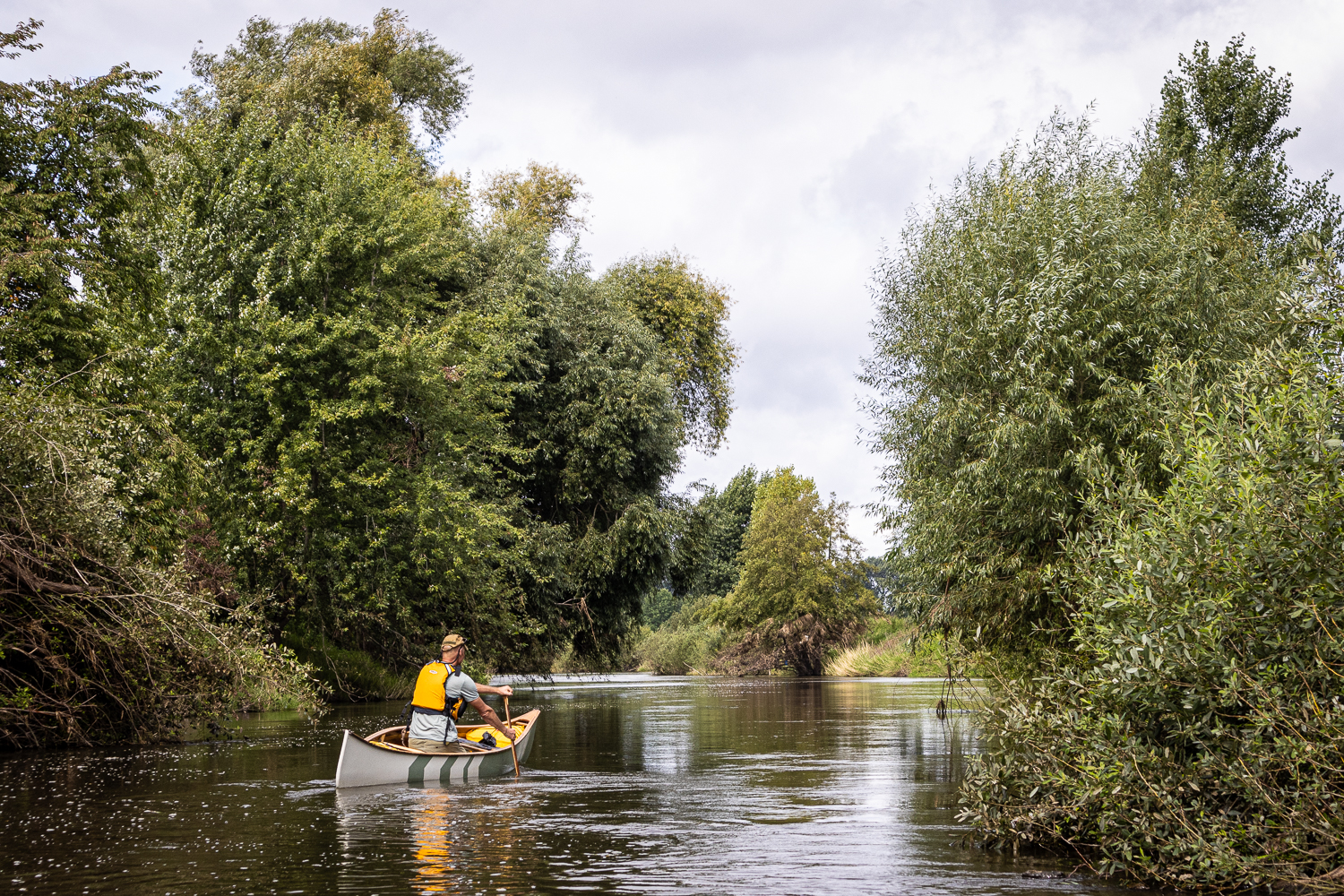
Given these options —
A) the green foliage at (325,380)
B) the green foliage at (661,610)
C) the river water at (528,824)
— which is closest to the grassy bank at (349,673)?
the green foliage at (325,380)

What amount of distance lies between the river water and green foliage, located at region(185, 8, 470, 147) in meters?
21.1

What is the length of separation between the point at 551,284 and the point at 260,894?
2911 centimetres

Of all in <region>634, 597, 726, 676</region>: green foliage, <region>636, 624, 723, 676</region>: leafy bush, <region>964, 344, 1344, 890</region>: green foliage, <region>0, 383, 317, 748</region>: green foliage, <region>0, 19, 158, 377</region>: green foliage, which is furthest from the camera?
<region>636, 624, 723, 676</region>: leafy bush

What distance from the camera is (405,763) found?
47.5ft

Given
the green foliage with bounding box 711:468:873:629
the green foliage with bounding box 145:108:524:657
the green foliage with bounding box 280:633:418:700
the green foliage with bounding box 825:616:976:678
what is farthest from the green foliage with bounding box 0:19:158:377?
the green foliage with bounding box 711:468:873:629

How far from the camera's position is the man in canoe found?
15508mm

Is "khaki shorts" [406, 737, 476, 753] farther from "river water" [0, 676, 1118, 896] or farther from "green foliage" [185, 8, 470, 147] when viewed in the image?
"green foliage" [185, 8, 470, 147]

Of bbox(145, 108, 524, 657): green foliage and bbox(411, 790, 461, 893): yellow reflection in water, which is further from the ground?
bbox(145, 108, 524, 657): green foliage

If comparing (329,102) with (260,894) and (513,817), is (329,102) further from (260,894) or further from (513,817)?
(260,894)

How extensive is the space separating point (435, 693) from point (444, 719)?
37cm

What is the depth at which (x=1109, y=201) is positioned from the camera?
17297mm

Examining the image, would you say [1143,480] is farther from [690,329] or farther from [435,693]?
[690,329]

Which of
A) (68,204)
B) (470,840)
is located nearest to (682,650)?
(68,204)

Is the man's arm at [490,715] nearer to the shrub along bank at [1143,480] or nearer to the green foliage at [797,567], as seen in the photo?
the shrub along bank at [1143,480]
